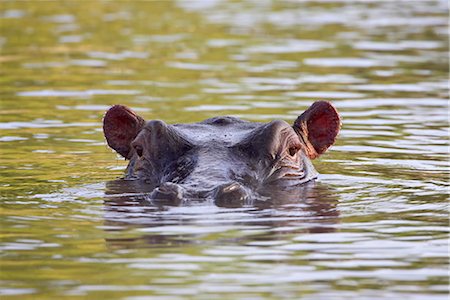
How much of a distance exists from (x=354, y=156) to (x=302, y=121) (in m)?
1.69

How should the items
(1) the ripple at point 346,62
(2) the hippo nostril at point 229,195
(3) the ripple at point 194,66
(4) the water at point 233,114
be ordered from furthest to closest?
1. (1) the ripple at point 346,62
2. (3) the ripple at point 194,66
3. (2) the hippo nostril at point 229,195
4. (4) the water at point 233,114

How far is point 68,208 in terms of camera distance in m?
9.92

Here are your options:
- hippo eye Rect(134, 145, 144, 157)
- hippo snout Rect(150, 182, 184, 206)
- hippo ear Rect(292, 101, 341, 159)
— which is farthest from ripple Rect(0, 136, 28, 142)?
hippo snout Rect(150, 182, 184, 206)

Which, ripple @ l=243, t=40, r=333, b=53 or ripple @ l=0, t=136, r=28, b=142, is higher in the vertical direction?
ripple @ l=243, t=40, r=333, b=53

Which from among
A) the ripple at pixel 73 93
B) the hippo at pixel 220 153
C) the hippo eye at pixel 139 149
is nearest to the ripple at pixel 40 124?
the ripple at pixel 73 93

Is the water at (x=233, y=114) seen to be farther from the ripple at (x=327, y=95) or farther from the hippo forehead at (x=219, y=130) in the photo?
the hippo forehead at (x=219, y=130)

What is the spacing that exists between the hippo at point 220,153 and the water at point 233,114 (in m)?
0.23

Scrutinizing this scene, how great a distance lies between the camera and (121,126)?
38.2ft

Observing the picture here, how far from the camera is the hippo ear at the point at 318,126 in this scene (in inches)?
460

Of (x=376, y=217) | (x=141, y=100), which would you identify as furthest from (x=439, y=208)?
(x=141, y=100)

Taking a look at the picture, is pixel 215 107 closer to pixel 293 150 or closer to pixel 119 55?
pixel 293 150

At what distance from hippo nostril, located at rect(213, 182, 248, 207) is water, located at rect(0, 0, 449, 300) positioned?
5.4 inches

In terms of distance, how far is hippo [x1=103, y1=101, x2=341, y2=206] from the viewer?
9812mm

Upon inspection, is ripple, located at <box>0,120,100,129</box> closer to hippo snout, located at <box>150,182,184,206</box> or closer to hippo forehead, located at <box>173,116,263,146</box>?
hippo forehead, located at <box>173,116,263,146</box>
